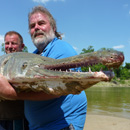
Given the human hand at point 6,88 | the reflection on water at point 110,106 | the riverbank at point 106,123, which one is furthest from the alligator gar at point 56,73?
the reflection on water at point 110,106

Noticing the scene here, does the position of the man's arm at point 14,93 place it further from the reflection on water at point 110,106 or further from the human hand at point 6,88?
the reflection on water at point 110,106

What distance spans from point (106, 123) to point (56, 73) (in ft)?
23.5

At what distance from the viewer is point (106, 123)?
7969 millimetres

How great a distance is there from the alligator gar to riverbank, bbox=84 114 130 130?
19.7ft

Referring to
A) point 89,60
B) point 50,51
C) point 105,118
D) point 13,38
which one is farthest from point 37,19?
point 105,118

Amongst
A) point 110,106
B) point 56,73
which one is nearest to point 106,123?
point 110,106

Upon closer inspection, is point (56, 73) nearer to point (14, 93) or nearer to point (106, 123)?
point (14, 93)

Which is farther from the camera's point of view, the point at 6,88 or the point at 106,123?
the point at 106,123

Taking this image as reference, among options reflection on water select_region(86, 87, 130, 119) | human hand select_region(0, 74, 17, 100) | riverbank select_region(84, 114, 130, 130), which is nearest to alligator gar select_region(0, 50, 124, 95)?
human hand select_region(0, 74, 17, 100)

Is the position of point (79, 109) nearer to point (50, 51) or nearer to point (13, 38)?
point (50, 51)

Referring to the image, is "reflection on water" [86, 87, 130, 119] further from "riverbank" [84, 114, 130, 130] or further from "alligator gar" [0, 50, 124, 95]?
"alligator gar" [0, 50, 124, 95]

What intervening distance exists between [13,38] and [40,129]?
7.23ft

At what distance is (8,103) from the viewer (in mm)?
2744

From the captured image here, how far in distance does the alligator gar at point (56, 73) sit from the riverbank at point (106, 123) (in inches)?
236
